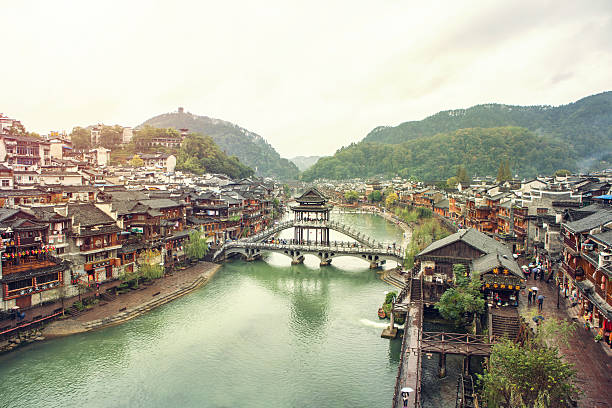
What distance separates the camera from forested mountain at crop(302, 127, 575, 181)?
137 meters

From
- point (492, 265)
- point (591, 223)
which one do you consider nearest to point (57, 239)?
point (492, 265)

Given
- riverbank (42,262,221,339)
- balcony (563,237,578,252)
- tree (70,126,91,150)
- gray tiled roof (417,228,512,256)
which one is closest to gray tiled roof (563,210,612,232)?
balcony (563,237,578,252)

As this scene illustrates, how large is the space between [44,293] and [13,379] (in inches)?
358

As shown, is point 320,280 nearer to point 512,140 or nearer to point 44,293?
point 44,293

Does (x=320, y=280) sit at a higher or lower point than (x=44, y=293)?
lower

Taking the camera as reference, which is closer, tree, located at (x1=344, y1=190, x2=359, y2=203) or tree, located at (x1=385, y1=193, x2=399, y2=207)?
tree, located at (x1=385, y1=193, x2=399, y2=207)

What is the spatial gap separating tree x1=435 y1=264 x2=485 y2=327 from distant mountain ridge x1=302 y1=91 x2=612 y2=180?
121 meters

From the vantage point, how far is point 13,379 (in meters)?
24.4

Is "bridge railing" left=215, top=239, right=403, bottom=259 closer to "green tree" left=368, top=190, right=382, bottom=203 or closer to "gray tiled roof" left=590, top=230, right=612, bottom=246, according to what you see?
"gray tiled roof" left=590, top=230, right=612, bottom=246

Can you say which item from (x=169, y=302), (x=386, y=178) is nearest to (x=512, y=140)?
(x=386, y=178)

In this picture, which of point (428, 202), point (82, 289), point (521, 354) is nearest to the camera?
point (521, 354)

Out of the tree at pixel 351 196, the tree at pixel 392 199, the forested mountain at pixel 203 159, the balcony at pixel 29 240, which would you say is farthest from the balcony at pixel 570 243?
the tree at pixel 351 196

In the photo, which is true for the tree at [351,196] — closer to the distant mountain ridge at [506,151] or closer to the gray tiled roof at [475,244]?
the distant mountain ridge at [506,151]

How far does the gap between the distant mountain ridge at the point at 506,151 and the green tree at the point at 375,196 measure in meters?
39.9
